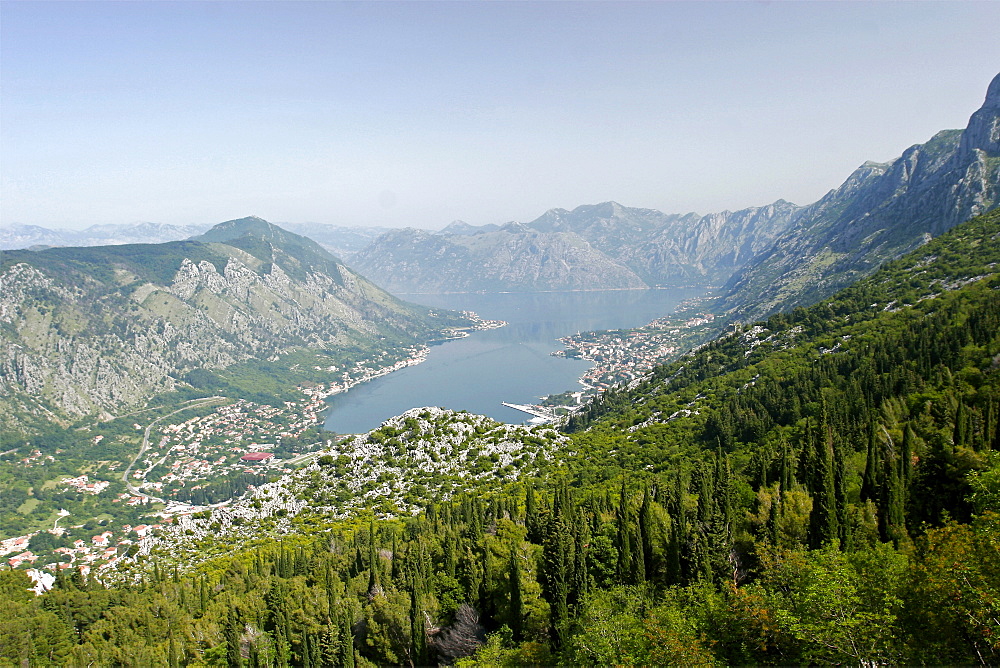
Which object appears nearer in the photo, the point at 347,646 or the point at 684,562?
the point at 684,562

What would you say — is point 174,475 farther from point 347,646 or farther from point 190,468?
point 347,646

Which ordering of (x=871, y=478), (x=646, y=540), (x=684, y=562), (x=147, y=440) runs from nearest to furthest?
1. (x=684, y=562)
2. (x=871, y=478)
3. (x=646, y=540)
4. (x=147, y=440)

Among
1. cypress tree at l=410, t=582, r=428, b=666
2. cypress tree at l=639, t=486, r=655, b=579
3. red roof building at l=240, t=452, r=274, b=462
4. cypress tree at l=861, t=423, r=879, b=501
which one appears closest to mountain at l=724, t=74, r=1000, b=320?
cypress tree at l=861, t=423, r=879, b=501

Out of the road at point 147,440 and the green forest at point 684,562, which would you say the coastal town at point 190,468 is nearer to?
the road at point 147,440

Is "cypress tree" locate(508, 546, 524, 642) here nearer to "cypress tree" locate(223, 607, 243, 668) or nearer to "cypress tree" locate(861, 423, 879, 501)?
"cypress tree" locate(223, 607, 243, 668)

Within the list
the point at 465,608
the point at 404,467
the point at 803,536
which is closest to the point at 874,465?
the point at 803,536

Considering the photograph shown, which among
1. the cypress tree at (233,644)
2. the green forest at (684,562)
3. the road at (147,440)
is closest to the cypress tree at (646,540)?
the green forest at (684,562)

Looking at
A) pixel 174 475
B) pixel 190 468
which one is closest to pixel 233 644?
pixel 174 475
